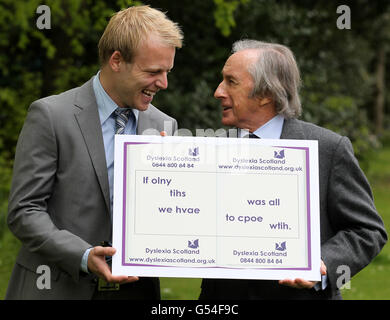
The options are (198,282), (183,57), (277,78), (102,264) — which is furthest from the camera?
(183,57)

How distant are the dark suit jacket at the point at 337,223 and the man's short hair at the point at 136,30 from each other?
78 centimetres

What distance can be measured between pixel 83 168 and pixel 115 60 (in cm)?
58

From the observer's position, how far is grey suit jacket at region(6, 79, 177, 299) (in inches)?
124

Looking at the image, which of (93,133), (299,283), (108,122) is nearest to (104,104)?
(108,122)

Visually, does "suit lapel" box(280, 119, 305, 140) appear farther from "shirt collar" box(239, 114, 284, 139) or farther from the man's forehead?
the man's forehead

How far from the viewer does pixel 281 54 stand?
346 centimetres

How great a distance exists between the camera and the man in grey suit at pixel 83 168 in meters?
3.14

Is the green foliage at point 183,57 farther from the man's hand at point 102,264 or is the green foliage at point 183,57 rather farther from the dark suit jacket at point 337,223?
the man's hand at point 102,264

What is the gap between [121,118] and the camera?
345 centimetres

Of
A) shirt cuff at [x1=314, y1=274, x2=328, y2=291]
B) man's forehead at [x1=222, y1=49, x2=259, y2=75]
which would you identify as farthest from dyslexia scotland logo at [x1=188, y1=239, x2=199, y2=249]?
man's forehead at [x1=222, y1=49, x2=259, y2=75]

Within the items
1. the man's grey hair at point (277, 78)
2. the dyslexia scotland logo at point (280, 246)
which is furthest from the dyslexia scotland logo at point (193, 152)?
the dyslexia scotland logo at point (280, 246)

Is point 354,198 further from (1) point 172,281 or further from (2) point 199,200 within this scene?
(1) point 172,281

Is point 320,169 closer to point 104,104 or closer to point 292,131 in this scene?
point 292,131

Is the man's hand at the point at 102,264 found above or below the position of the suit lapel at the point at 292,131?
below
